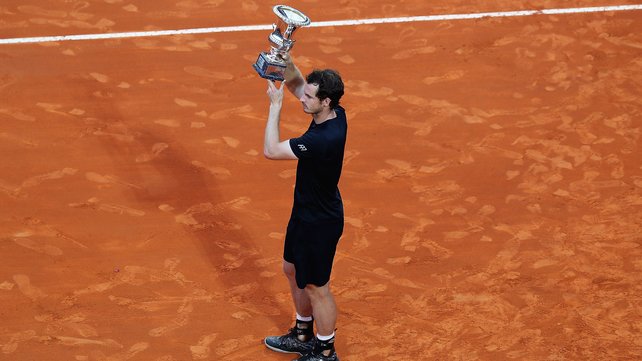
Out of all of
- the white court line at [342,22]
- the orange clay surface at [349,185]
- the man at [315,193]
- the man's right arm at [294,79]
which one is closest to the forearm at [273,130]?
the man at [315,193]

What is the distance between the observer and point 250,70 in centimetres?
1219

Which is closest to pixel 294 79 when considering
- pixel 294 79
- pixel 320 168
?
pixel 294 79

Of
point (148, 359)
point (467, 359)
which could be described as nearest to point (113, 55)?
point (148, 359)

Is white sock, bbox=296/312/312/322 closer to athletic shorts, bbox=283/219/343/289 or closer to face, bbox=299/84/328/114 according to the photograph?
athletic shorts, bbox=283/219/343/289

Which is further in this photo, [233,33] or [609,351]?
[233,33]

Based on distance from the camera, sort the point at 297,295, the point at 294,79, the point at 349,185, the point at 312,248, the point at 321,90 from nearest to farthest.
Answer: the point at 321,90 → the point at 312,248 → the point at 294,79 → the point at 297,295 → the point at 349,185

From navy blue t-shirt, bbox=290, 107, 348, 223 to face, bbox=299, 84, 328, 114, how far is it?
138 mm

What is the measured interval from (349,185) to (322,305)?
272 centimetres

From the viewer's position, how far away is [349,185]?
10297 mm

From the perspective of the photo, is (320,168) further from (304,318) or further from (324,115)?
(304,318)

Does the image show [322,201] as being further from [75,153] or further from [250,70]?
[250,70]

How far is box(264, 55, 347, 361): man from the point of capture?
7.13 meters

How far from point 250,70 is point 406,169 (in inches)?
99.7

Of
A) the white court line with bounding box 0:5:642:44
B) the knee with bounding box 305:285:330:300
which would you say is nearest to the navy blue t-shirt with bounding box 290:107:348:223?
the knee with bounding box 305:285:330:300
